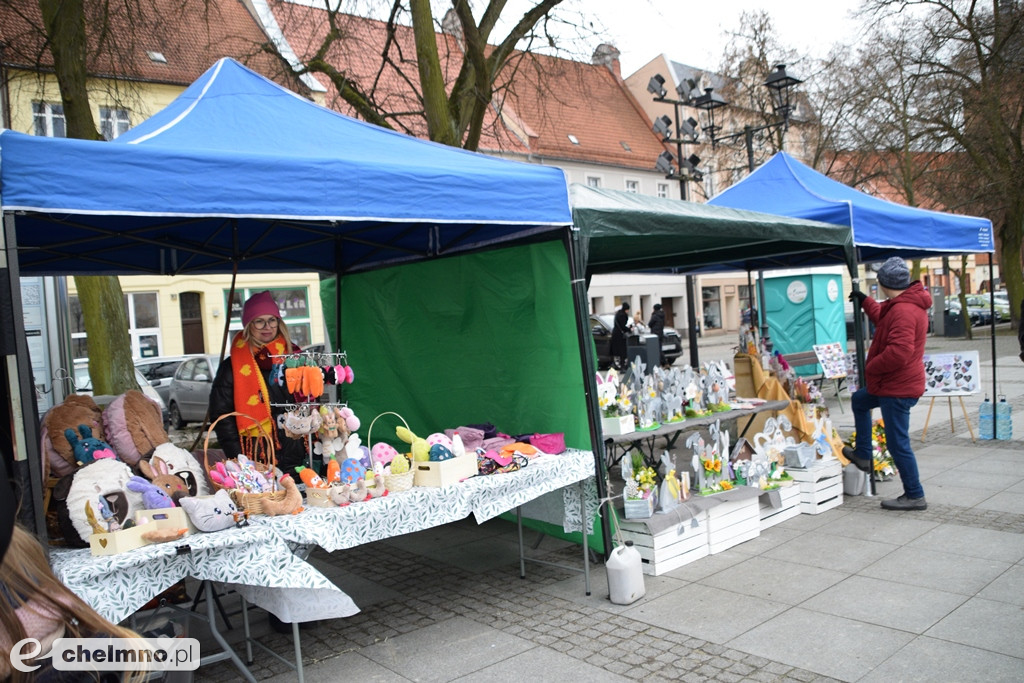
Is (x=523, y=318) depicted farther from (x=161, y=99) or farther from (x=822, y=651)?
(x=161, y=99)

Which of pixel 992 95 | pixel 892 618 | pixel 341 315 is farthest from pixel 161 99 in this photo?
pixel 892 618

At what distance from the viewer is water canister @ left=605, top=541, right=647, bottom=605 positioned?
4027mm

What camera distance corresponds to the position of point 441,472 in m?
3.74

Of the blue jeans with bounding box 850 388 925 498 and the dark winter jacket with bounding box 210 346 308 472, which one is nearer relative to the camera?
the dark winter jacket with bounding box 210 346 308 472

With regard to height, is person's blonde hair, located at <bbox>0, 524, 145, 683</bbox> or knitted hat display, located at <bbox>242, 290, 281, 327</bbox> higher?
knitted hat display, located at <bbox>242, 290, 281, 327</bbox>

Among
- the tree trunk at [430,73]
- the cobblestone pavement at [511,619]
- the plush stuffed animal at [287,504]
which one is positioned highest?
the tree trunk at [430,73]

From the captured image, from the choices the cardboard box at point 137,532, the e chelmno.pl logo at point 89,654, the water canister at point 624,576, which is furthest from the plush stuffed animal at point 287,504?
the water canister at point 624,576

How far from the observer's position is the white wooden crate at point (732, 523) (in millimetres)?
4875

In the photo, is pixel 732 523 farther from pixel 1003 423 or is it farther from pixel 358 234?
pixel 1003 423

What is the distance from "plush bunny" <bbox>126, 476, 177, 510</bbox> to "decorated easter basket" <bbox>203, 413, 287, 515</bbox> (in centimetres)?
30

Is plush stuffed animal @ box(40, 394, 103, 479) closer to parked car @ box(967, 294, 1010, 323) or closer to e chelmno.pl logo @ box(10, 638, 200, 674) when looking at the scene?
e chelmno.pl logo @ box(10, 638, 200, 674)

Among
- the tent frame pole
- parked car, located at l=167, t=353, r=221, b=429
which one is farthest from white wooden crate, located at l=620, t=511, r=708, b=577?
parked car, located at l=167, t=353, r=221, b=429

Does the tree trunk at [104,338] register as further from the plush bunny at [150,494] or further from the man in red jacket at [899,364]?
the man in red jacket at [899,364]

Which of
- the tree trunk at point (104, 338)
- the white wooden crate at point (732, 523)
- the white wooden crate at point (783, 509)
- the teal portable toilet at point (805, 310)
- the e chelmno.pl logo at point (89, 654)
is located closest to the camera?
the e chelmno.pl logo at point (89, 654)
